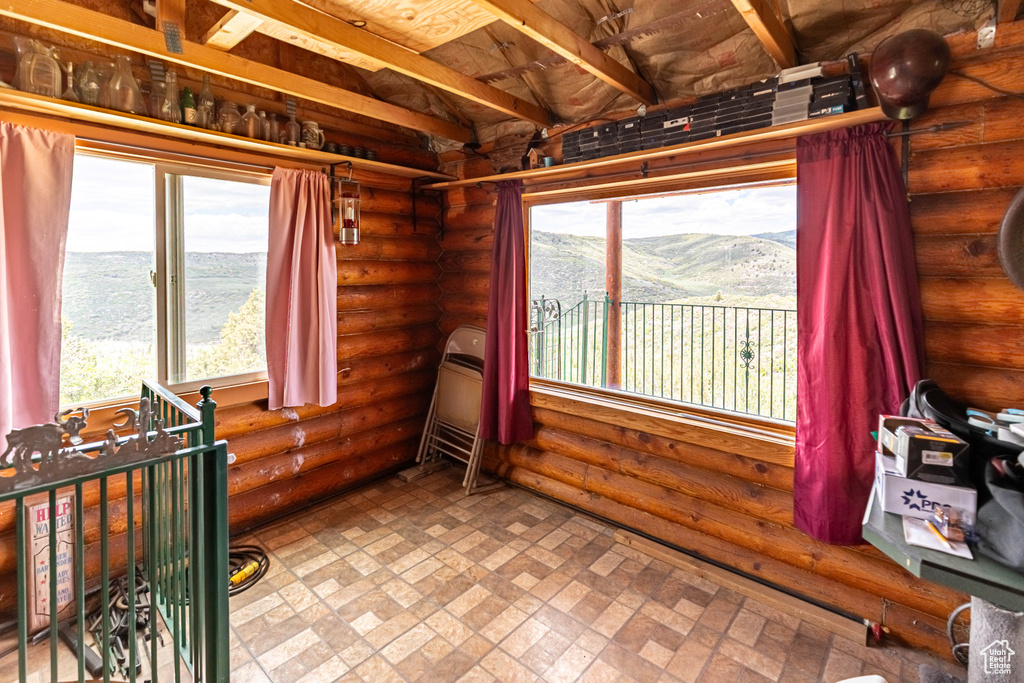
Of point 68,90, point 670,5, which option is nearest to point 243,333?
point 68,90

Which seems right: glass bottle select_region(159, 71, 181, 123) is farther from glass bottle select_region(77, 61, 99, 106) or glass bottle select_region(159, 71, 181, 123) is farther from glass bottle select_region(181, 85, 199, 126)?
glass bottle select_region(77, 61, 99, 106)

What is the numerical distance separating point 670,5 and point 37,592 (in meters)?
3.80

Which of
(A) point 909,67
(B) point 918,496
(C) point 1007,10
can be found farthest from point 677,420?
(C) point 1007,10

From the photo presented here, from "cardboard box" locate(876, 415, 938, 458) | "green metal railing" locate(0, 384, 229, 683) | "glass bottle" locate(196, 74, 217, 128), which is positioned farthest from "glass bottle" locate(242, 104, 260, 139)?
"cardboard box" locate(876, 415, 938, 458)

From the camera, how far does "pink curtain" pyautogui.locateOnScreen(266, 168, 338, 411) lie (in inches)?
119

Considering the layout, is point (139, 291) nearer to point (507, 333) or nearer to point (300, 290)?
point (300, 290)

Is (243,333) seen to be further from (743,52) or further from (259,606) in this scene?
(743,52)

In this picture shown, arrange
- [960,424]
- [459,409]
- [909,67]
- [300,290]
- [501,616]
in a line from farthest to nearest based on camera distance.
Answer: [459,409] → [300,290] → [501,616] → [909,67] → [960,424]

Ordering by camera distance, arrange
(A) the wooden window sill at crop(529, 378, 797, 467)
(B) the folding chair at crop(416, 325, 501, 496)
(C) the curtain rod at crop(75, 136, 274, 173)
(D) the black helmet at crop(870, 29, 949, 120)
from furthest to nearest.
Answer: (B) the folding chair at crop(416, 325, 501, 496)
(A) the wooden window sill at crop(529, 378, 797, 467)
(C) the curtain rod at crop(75, 136, 274, 173)
(D) the black helmet at crop(870, 29, 949, 120)

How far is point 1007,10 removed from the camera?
1.83m

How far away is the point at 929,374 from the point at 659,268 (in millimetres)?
A: 1963

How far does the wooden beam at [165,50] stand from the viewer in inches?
71.3

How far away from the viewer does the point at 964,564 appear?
130 cm

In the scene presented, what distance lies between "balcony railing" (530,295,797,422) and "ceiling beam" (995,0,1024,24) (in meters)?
2.02
